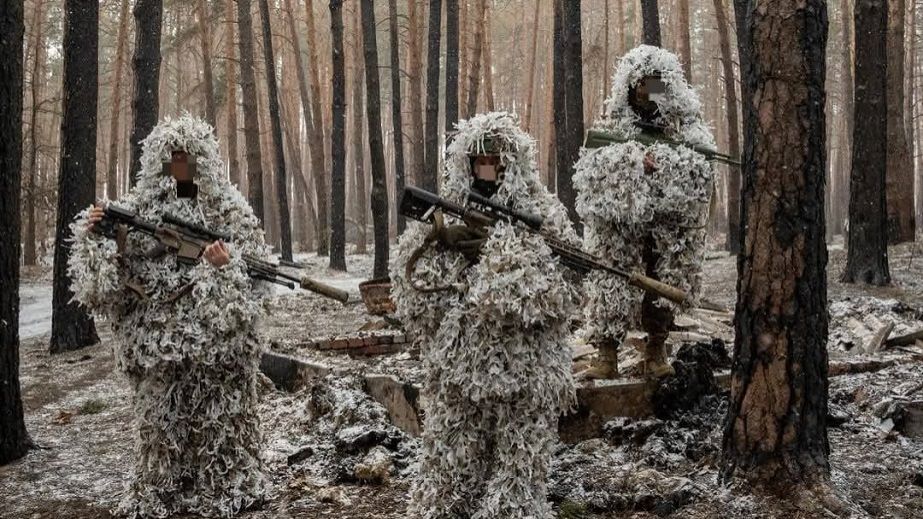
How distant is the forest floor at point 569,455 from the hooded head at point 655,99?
1.99m

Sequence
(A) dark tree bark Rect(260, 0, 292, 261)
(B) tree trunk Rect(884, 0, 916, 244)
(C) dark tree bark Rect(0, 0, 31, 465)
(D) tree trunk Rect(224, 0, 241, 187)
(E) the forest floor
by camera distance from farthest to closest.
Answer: (D) tree trunk Rect(224, 0, 241, 187) → (A) dark tree bark Rect(260, 0, 292, 261) → (B) tree trunk Rect(884, 0, 916, 244) → (C) dark tree bark Rect(0, 0, 31, 465) → (E) the forest floor

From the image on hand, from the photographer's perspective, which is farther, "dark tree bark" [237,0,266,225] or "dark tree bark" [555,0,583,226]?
"dark tree bark" [237,0,266,225]

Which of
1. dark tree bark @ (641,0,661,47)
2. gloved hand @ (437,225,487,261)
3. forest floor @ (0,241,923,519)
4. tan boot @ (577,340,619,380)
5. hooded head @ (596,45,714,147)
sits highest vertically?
dark tree bark @ (641,0,661,47)

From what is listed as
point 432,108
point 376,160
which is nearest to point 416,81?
point 432,108

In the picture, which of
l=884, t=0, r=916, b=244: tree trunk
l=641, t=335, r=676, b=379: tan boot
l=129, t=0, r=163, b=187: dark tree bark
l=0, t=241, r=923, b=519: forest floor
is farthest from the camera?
l=884, t=0, r=916, b=244: tree trunk

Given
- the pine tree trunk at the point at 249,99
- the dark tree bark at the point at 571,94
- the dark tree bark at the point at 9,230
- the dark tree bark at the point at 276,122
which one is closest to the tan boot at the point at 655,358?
the dark tree bark at the point at 9,230

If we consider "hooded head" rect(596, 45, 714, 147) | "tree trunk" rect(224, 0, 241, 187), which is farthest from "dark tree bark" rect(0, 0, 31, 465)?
"tree trunk" rect(224, 0, 241, 187)

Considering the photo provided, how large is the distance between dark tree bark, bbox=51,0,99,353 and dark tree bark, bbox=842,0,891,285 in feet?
31.7

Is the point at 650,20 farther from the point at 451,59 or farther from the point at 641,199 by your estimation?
the point at 641,199

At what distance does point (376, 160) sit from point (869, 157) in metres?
7.86

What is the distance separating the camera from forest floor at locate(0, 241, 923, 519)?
165 inches

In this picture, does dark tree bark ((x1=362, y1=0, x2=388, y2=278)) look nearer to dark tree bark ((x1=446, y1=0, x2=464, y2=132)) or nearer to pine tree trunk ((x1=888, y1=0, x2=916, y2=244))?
dark tree bark ((x1=446, y1=0, x2=464, y2=132))

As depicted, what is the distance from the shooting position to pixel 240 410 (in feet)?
15.0

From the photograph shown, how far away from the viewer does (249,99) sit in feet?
55.7
